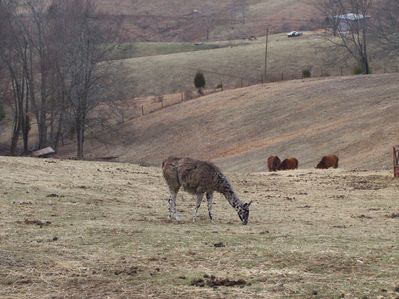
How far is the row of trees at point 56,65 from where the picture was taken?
63.4m

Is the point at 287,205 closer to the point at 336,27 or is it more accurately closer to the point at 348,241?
the point at 348,241

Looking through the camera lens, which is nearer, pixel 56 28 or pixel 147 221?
pixel 147 221

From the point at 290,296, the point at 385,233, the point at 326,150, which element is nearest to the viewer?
the point at 290,296

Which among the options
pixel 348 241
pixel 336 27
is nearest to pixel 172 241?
pixel 348 241

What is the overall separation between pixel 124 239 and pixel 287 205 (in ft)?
28.9

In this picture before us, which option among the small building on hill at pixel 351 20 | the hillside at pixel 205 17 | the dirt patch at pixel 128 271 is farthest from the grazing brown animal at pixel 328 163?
the hillside at pixel 205 17

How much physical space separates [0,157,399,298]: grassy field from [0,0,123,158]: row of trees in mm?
39930

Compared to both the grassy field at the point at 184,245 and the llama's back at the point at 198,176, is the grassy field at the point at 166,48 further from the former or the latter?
the llama's back at the point at 198,176

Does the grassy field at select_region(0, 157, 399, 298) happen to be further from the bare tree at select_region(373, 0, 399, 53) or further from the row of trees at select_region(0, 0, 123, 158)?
the bare tree at select_region(373, 0, 399, 53)

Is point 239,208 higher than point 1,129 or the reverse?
the reverse

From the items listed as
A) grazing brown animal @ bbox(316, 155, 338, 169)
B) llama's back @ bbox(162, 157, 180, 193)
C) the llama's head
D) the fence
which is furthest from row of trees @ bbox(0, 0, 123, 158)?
the llama's head

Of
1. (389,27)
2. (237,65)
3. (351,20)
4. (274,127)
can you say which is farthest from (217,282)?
(351,20)

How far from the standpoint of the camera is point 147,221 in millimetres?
17328

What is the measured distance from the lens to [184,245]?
44.7ft
